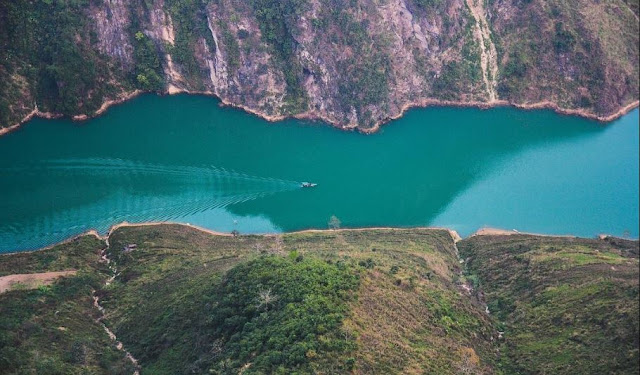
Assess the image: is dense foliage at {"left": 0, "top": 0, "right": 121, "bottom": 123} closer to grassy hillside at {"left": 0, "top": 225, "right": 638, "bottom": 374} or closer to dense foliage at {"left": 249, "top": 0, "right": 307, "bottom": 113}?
dense foliage at {"left": 249, "top": 0, "right": 307, "bottom": 113}

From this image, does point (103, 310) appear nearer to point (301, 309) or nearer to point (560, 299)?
point (301, 309)

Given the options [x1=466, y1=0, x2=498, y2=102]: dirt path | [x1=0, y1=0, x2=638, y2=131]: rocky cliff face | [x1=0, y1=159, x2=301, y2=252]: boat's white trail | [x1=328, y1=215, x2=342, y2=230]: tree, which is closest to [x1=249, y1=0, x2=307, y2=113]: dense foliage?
[x1=0, y1=0, x2=638, y2=131]: rocky cliff face

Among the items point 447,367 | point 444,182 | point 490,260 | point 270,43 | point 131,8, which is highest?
point 131,8

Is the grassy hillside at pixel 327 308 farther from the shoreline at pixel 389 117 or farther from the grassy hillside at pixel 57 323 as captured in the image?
the shoreline at pixel 389 117

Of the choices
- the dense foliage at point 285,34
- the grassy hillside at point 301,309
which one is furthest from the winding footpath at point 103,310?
the dense foliage at point 285,34

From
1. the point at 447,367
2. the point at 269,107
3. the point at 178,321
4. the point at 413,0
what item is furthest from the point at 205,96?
the point at 447,367

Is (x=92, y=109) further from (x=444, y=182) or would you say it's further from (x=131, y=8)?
(x=444, y=182)

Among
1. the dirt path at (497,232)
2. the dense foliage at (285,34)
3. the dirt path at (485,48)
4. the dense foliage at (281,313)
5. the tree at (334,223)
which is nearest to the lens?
the dense foliage at (281,313)
